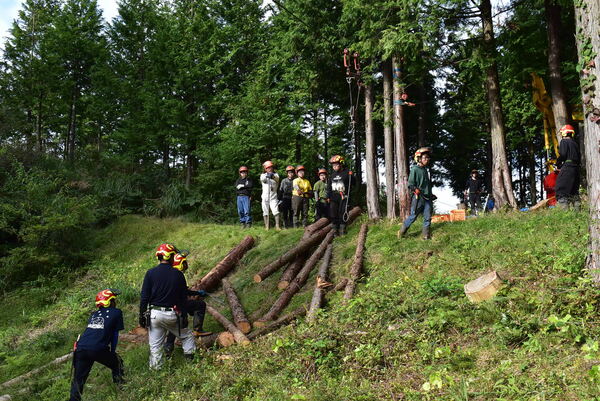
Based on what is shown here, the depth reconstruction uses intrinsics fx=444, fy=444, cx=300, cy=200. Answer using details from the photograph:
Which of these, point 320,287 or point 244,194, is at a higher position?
point 244,194

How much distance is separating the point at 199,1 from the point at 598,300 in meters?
23.4

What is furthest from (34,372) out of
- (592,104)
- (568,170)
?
(568,170)

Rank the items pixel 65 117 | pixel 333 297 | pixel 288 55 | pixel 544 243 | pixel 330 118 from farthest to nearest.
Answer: pixel 65 117 → pixel 330 118 → pixel 288 55 → pixel 333 297 → pixel 544 243

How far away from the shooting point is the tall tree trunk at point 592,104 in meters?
5.39

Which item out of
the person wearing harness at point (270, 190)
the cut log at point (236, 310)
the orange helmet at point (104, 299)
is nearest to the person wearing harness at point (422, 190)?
the cut log at point (236, 310)

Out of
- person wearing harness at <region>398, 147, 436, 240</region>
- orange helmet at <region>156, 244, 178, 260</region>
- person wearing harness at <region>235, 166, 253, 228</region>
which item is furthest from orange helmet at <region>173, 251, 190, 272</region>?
person wearing harness at <region>235, 166, 253, 228</region>

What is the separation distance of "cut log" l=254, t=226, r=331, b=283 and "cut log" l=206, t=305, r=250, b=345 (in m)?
1.35

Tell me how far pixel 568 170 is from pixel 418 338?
5.97 meters

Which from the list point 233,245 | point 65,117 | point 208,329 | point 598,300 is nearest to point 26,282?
point 233,245

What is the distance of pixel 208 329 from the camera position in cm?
862

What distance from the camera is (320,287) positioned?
28.5ft

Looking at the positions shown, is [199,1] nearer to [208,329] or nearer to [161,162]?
[161,162]

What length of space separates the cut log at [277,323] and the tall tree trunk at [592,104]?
14.9ft

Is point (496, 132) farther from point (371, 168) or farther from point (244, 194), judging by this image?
point (244, 194)
